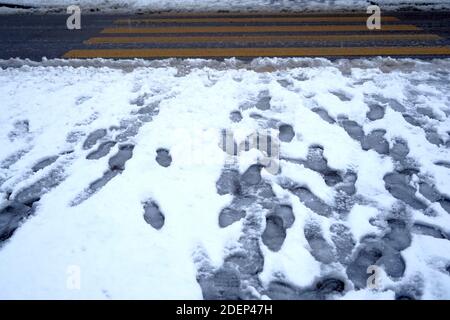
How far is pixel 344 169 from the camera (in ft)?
8.72

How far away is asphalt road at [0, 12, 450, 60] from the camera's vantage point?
15.2ft

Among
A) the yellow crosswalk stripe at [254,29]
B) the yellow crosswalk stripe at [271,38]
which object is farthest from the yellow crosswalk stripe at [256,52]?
the yellow crosswalk stripe at [254,29]

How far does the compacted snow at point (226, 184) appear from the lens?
1.94m

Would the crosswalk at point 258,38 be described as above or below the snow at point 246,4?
below

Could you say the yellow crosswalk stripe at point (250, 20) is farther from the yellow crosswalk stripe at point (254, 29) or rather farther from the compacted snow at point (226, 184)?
the compacted snow at point (226, 184)

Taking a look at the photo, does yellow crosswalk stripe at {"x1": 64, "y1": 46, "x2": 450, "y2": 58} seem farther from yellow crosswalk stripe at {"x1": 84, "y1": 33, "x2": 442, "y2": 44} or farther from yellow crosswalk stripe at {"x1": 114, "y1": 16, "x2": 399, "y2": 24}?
yellow crosswalk stripe at {"x1": 114, "y1": 16, "x2": 399, "y2": 24}

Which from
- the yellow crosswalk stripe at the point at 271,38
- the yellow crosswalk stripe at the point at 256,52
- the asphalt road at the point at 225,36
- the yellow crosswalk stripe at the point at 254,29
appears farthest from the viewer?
the yellow crosswalk stripe at the point at 254,29

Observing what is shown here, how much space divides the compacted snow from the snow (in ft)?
10.4

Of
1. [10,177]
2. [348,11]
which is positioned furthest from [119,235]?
[348,11]

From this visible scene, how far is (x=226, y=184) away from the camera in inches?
100

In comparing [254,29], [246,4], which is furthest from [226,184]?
[246,4]

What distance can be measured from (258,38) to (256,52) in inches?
24.4
